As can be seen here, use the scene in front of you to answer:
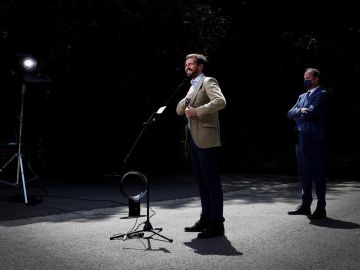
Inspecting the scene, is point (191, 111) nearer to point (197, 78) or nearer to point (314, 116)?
point (197, 78)

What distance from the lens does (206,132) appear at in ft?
16.5

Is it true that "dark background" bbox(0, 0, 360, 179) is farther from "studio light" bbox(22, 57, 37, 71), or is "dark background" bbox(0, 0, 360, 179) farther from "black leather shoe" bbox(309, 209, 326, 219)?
"black leather shoe" bbox(309, 209, 326, 219)

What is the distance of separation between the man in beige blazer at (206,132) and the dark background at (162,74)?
22.9ft

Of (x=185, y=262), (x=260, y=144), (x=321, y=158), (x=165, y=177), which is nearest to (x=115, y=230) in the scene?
(x=185, y=262)

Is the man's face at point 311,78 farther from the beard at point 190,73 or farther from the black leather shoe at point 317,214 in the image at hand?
the beard at point 190,73

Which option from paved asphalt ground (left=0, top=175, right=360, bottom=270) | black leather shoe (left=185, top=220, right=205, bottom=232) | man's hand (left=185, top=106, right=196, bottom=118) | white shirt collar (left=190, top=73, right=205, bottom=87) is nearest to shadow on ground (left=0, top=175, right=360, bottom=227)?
paved asphalt ground (left=0, top=175, right=360, bottom=270)

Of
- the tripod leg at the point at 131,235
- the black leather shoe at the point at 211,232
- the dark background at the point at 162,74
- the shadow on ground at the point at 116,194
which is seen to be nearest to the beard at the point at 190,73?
the black leather shoe at the point at 211,232

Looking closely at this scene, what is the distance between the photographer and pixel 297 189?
32.4 feet

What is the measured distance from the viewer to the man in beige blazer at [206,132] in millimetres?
4953

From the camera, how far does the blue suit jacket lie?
6.17 meters

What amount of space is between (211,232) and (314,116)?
219 centimetres

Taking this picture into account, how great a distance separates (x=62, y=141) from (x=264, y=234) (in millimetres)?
9762

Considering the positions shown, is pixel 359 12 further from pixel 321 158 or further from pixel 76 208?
pixel 76 208

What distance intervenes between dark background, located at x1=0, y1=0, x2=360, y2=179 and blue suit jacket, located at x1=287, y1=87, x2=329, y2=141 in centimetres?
637
